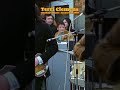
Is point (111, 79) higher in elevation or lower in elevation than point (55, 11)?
lower

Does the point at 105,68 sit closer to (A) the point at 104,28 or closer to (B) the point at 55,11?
(A) the point at 104,28

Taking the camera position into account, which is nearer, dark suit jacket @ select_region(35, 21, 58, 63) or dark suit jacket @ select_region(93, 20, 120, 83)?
dark suit jacket @ select_region(93, 20, 120, 83)

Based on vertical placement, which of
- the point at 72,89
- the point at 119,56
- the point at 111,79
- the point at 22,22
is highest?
the point at 22,22

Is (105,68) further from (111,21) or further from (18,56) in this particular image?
(18,56)

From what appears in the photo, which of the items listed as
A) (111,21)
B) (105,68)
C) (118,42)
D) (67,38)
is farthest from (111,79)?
(67,38)

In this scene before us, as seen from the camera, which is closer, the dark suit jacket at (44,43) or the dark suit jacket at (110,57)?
the dark suit jacket at (110,57)

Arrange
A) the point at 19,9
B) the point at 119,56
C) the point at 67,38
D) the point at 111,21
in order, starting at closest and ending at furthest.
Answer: the point at 119,56 < the point at 111,21 < the point at 19,9 < the point at 67,38

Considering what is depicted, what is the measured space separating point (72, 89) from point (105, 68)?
11.8 ft

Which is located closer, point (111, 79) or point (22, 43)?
point (111, 79)

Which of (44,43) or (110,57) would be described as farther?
(44,43)

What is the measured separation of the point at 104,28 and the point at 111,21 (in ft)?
0.29

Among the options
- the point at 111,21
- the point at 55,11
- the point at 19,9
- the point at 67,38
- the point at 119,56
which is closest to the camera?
the point at 119,56

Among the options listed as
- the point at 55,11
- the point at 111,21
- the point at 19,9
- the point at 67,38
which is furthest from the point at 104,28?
the point at 55,11

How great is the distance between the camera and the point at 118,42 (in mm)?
1830
